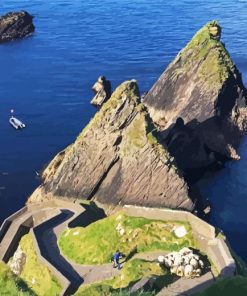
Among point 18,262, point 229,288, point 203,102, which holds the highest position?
point 229,288

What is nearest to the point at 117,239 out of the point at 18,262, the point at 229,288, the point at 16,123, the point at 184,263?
the point at 18,262

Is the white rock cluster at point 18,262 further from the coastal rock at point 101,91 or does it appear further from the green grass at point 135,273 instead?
the coastal rock at point 101,91

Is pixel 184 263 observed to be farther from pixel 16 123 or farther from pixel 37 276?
pixel 16 123

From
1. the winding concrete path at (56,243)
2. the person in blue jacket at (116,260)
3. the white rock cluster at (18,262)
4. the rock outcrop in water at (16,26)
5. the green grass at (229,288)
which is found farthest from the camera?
the rock outcrop in water at (16,26)

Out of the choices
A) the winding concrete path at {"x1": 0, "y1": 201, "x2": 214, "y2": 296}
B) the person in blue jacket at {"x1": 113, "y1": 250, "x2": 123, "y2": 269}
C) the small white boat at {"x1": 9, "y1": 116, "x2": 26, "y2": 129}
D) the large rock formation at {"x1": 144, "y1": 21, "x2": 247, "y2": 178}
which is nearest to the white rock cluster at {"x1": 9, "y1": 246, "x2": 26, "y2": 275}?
the winding concrete path at {"x1": 0, "y1": 201, "x2": 214, "y2": 296}

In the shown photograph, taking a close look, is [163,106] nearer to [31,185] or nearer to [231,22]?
[31,185]

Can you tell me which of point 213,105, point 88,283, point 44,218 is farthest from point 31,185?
point 88,283

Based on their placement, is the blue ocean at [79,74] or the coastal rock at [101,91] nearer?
the blue ocean at [79,74]

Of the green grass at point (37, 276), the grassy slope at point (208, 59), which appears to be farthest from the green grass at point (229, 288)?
the grassy slope at point (208, 59)
